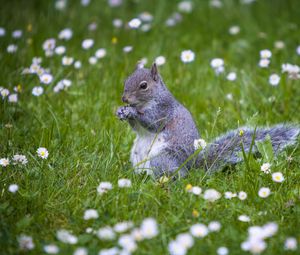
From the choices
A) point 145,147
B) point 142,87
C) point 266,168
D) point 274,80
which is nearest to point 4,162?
point 145,147

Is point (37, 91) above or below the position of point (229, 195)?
above

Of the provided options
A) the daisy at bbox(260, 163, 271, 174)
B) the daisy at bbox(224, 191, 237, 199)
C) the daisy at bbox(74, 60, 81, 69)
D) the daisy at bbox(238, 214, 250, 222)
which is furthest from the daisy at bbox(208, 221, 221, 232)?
the daisy at bbox(74, 60, 81, 69)

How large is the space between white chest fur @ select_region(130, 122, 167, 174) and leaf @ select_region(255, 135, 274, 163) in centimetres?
57

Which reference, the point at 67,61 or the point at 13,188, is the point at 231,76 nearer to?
the point at 67,61

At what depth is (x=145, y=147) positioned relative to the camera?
341 centimetres

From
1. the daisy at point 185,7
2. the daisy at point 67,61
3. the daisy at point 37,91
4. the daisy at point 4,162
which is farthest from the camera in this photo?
the daisy at point 185,7

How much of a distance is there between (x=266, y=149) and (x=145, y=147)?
73 centimetres

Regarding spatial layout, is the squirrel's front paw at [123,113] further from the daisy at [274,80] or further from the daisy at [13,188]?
the daisy at [274,80]

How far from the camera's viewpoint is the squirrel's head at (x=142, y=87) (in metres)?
3.46

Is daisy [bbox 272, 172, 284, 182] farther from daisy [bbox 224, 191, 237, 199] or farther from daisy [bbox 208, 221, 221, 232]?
daisy [bbox 208, 221, 221, 232]

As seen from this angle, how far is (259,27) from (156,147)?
2626mm

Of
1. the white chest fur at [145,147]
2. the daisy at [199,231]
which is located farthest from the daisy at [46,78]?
the daisy at [199,231]

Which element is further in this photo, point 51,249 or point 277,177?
point 277,177

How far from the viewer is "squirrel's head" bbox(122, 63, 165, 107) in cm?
346
